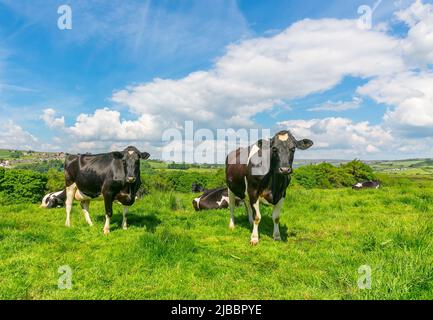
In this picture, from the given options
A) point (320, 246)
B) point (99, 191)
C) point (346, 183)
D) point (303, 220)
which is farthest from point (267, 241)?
point (346, 183)

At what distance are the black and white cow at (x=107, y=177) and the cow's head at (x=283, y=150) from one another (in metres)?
3.93

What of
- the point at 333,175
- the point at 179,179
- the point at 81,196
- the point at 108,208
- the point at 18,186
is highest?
the point at 81,196

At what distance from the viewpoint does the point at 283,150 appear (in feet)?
24.2

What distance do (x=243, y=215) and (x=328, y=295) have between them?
708cm

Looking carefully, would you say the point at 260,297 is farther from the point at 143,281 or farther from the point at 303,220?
the point at 303,220

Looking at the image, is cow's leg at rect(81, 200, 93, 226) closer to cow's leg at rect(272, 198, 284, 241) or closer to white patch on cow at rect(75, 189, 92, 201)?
white patch on cow at rect(75, 189, 92, 201)

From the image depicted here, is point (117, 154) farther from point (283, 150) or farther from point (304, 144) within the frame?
point (304, 144)

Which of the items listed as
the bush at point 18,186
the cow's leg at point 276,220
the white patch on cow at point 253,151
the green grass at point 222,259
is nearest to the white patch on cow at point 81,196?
the green grass at point 222,259

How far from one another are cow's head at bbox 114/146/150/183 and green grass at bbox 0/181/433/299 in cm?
157

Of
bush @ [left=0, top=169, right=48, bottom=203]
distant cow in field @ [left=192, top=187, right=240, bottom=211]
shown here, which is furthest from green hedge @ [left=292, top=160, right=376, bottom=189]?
distant cow in field @ [left=192, top=187, right=240, bottom=211]

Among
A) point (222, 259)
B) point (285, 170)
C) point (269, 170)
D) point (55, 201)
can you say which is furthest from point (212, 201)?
point (55, 201)

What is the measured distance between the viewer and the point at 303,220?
10.1 metres

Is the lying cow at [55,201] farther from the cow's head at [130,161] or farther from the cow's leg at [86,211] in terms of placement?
the cow's head at [130,161]

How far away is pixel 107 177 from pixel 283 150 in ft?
18.3
